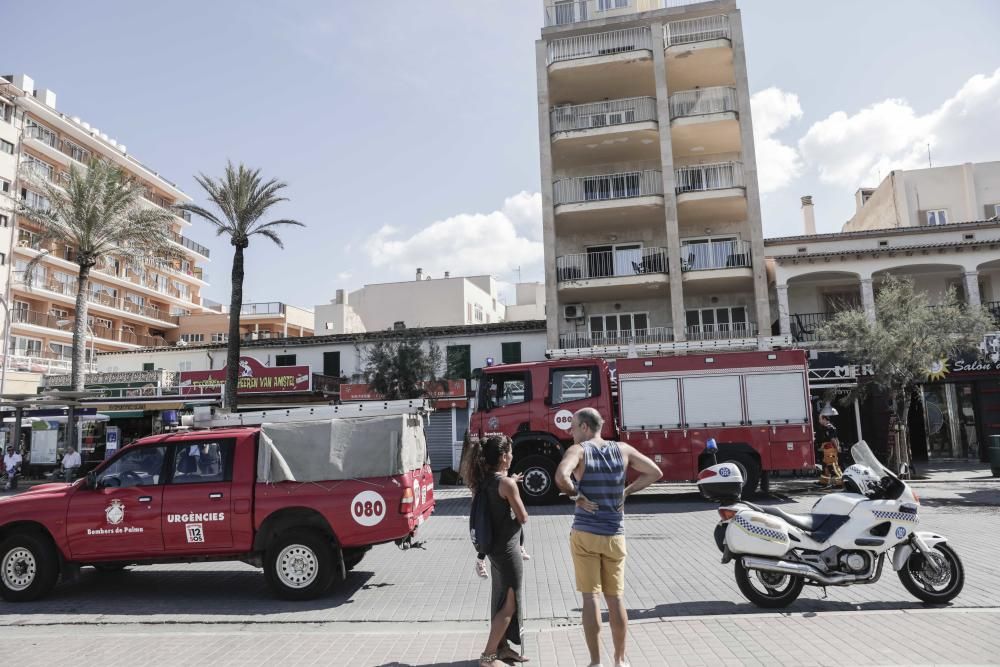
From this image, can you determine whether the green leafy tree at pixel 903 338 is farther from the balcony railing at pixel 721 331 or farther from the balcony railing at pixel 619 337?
the balcony railing at pixel 619 337

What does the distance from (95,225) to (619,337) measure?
73.1 ft

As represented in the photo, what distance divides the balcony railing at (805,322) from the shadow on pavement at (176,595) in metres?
22.0

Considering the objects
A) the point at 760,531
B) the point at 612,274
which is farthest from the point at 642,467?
the point at 612,274

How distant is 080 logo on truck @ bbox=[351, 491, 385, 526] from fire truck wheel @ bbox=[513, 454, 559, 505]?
23.2 ft

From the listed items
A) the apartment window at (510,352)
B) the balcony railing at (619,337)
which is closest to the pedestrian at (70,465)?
the apartment window at (510,352)

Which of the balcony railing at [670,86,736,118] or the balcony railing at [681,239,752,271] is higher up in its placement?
the balcony railing at [670,86,736,118]

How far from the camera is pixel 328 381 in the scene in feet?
94.4

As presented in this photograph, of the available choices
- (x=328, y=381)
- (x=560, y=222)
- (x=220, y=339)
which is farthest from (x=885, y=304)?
(x=220, y=339)

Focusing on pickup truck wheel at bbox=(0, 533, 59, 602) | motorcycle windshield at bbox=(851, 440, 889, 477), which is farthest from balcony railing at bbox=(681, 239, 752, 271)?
pickup truck wheel at bbox=(0, 533, 59, 602)

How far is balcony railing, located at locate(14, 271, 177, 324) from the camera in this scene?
44.6 metres

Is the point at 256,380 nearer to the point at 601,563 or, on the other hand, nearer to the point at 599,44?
the point at 599,44

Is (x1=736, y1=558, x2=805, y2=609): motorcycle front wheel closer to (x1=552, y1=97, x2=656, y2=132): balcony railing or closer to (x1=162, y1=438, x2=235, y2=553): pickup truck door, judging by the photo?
(x1=162, y1=438, x2=235, y2=553): pickup truck door

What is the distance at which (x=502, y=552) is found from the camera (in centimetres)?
491

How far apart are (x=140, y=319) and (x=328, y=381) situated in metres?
32.7
